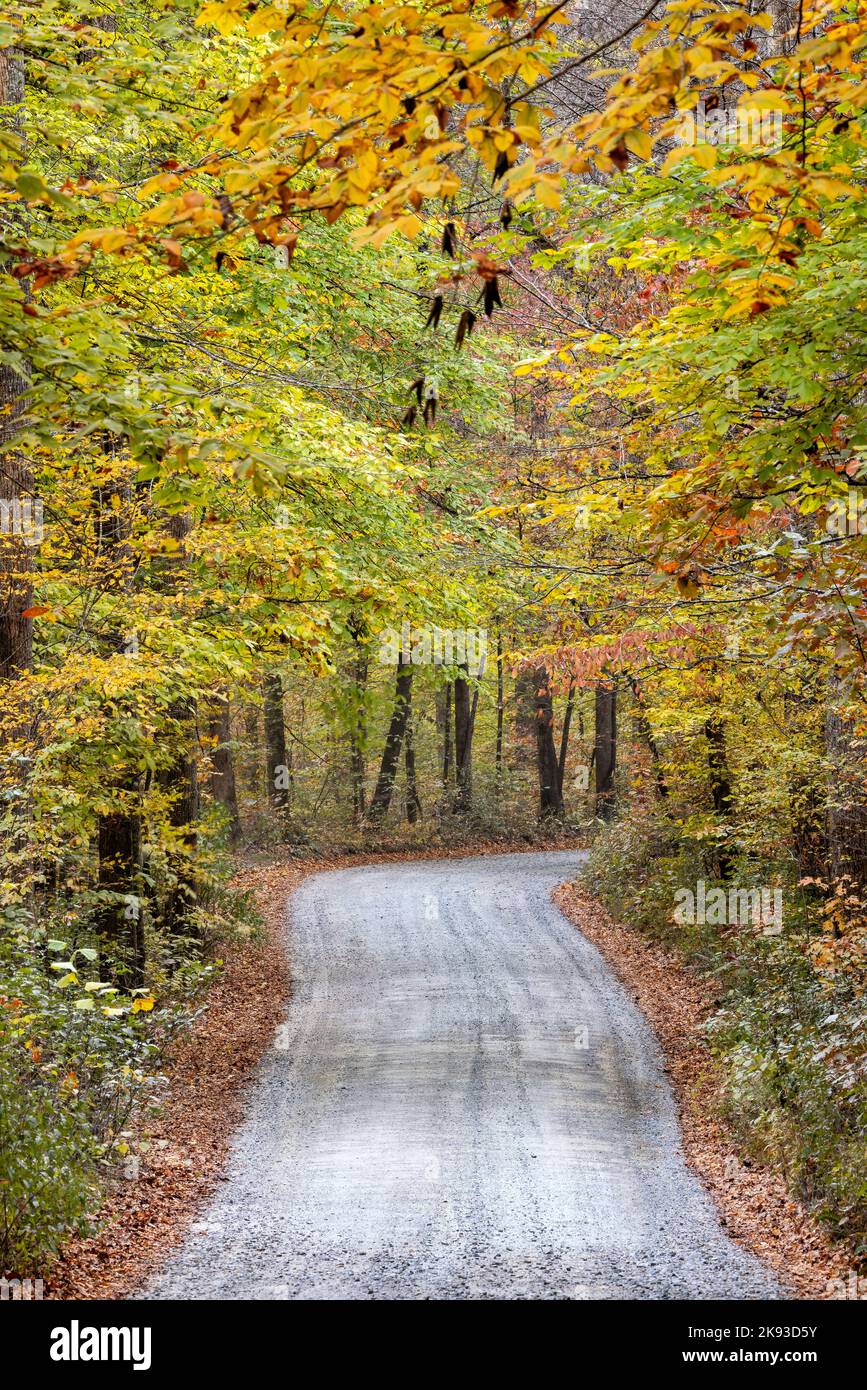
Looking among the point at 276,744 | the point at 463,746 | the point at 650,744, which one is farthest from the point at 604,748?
the point at 650,744

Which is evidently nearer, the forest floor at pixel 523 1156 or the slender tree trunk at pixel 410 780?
the forest floor at pixel 523 1156


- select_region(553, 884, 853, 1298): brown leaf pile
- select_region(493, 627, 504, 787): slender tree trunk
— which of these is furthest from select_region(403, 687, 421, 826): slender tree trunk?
select_region(553, 884, 853, 1298): brown leaf pile

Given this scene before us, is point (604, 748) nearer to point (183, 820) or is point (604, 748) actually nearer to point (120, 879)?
point (183, 820)

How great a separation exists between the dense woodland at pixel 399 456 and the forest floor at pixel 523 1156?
387 millimetres

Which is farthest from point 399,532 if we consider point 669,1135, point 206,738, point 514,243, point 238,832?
point 238,832

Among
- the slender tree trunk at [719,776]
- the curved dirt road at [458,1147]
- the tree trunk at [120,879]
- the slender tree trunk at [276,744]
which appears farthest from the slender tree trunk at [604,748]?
the tree trunk at [120,879]

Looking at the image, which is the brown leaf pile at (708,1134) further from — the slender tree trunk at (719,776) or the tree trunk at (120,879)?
the tree trunk at (120,879)

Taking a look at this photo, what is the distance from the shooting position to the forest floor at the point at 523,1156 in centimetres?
749

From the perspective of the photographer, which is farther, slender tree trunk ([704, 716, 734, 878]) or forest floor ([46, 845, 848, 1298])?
slender tree trunk ([704, 716, 734, 878])

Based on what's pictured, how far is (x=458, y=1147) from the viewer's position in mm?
10203

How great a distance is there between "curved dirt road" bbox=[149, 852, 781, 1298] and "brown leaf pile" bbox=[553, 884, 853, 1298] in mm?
178

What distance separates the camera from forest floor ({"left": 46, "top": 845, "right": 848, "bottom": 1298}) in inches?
295

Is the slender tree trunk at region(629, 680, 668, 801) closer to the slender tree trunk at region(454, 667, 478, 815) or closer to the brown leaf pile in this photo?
the brown leaf pile

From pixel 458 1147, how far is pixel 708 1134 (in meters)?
2.31
